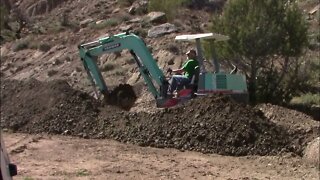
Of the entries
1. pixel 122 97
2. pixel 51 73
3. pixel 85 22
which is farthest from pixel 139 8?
pixel 122 97

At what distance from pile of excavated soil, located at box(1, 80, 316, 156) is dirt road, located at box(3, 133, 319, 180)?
1.78 feet

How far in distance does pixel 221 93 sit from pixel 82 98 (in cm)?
486

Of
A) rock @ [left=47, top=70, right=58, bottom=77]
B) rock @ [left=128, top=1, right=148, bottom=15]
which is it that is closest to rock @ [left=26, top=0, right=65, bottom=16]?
rock @ [left=128, top=1, right=148, bottom=15]

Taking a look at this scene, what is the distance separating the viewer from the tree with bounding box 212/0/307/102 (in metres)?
22.6

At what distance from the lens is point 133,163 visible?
1394 centimetres

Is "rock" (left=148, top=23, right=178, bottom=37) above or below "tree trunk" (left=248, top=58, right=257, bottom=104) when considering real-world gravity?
above

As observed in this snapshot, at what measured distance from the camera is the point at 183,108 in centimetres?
1758

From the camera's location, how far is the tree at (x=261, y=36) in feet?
74.2

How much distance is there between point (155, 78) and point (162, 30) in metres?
13.4

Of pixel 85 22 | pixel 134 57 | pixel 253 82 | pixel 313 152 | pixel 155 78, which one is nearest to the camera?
pixel 313 152

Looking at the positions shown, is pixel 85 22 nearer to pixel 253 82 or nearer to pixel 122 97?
pixel 253 82

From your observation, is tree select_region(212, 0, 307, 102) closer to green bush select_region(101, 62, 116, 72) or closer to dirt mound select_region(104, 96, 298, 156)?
dirt mound select_region(104, 96, 298, 156)

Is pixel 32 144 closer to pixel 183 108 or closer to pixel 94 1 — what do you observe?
pixel 183 108

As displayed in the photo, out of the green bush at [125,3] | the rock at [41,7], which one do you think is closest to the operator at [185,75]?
the green bush at [125,3]
